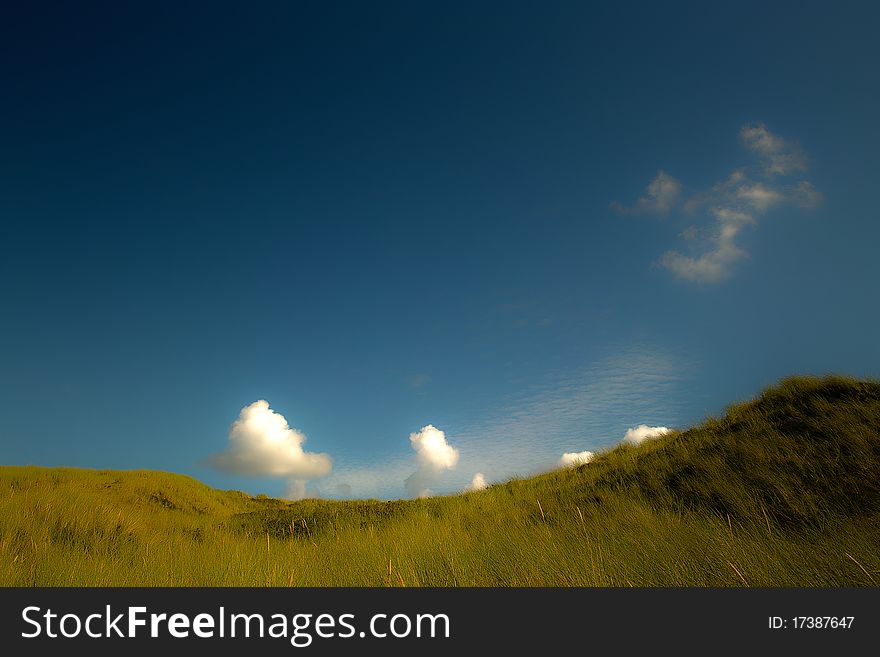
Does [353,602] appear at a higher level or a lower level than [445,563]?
higher

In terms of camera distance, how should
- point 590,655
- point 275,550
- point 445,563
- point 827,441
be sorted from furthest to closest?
point 827,441 < point 275,550 < point 445,563 < point 590,655

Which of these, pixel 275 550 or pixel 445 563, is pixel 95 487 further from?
pixel 445 563

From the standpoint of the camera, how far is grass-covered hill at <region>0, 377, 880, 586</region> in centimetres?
580

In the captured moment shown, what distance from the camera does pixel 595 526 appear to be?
836cm

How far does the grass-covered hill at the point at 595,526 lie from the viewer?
580 cm

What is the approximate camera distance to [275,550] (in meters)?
9.55

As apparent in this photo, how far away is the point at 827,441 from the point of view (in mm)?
10172

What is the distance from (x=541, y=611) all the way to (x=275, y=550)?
763 cm

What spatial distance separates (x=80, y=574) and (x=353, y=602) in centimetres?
493

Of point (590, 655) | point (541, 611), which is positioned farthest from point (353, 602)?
point (590, 655)

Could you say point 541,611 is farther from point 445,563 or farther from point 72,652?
point 445,563

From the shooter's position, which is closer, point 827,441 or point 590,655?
point 590,655

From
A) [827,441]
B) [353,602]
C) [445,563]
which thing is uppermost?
[827,441]

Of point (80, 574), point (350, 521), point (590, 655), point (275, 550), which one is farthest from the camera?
point (350, 521)
